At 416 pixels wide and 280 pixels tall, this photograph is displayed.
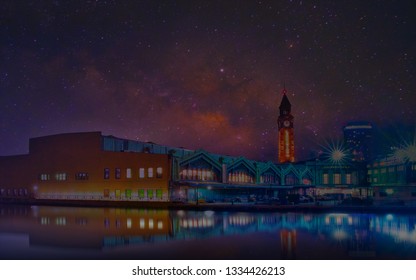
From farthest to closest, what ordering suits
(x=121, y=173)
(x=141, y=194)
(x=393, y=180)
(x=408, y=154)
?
(x=393, y=180) → (x=408, y=154) → (x=121, y=173) → (x=141, y=194)

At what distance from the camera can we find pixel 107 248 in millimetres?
19484

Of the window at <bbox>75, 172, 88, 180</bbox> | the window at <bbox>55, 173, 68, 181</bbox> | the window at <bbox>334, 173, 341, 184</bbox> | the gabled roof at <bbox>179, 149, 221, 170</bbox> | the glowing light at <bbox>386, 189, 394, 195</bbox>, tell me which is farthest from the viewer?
the window at <bbox>334, 173, 341, 184</bbox>

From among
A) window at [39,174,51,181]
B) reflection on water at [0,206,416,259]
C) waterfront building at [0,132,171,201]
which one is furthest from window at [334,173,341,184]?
reflection on water at [0,206,416,259]

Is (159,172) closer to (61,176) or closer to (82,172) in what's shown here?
(82,172)

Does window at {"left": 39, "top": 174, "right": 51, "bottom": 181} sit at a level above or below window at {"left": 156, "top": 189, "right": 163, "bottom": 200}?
above

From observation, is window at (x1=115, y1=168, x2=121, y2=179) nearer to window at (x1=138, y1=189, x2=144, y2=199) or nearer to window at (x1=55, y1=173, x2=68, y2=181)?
window at (x1=138, y1=189, x2=144, y2=199)

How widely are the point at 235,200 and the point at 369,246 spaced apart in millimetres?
40157

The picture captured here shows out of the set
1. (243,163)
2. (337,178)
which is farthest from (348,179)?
(243,163)

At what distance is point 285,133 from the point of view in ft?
531

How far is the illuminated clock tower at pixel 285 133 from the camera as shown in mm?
158750

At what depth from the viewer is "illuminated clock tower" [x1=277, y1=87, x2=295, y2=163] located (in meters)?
159

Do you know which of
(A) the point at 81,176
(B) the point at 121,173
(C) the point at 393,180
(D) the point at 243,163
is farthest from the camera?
(C) the point at 393,180

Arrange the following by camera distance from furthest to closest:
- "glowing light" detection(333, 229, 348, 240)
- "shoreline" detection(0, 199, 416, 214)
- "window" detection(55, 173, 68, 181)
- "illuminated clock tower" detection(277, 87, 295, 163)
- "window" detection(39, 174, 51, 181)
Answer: "illuminated clock tower" detection(277, 87, 295, 163) → "window" detection(39, 174, 51, 181) → "window" detection(55, 173, 68, 181) → "shoreline" detection(0, 199, 416, 214) → "glowing light" detection(333, 229, 348, 240)

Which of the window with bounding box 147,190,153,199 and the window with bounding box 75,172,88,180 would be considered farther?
the window with bounding box 75,172,88,180
